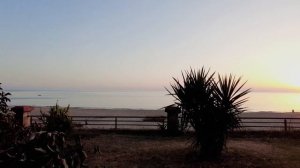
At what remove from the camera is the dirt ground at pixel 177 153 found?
12867 millimetres

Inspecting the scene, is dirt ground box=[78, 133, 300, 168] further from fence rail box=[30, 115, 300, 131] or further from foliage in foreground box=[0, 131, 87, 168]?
foliage in foreground box=[0, 131, 87, 168]

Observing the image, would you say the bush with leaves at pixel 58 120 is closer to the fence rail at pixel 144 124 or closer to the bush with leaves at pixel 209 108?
the fence rail at pixel 144 124

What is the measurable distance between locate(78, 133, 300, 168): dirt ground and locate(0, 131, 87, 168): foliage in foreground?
4.03 m

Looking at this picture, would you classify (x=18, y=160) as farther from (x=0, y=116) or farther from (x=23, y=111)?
(x=23, y=111)

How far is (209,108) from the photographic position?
14148mm

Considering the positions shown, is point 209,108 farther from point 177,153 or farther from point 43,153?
point 43,153

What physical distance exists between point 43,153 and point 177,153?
28.5 feet

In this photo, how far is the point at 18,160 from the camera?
20.6 ft

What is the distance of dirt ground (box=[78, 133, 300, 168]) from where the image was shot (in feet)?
42.2

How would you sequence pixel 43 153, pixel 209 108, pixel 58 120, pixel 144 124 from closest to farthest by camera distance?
1. pixel 43 153
2. pixel 209 108
3. pixel 58 120
4. pixel 144 124

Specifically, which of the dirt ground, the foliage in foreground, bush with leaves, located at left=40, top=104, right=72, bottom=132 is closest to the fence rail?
bush with leaves, located at left=40, top=104, right=72, bottom=132

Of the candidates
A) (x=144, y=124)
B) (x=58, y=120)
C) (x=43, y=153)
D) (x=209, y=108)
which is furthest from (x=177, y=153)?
(x=144, y=124)

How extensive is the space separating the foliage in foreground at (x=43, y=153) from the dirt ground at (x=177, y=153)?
4.03m

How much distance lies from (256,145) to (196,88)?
159 inches
